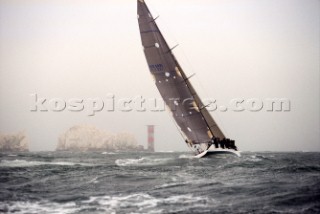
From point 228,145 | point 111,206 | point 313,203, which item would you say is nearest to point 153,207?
point 111,206

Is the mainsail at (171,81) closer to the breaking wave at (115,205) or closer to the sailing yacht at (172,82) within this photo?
the sailing yacht at (172,82)

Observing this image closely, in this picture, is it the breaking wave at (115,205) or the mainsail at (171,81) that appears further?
the mainsail at (171,81)

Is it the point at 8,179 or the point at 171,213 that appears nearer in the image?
the point at 171,213

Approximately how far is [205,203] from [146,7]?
1136 inches

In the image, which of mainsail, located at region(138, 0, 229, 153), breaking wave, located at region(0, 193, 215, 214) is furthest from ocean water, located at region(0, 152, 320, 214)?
mainsail, located at region(138, 0, 229, 153)

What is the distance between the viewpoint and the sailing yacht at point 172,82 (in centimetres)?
3703

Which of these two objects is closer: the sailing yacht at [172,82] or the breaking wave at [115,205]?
the breaking wave at [115,205]

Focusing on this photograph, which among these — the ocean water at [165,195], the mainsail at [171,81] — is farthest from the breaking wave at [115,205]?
the mainsail at [171,81]

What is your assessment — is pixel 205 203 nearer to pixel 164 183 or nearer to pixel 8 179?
pixel 164 183

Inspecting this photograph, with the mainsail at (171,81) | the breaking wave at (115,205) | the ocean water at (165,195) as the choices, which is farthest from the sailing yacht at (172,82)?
the breaking wave at (115,205)

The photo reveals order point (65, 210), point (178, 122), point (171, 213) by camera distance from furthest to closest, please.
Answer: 1. point (178, 122)
2. point (65, 210)
3. point (171, 213)

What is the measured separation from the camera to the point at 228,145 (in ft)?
117

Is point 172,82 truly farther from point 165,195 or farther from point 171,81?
point 165,195

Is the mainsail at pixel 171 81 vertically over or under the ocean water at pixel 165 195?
over
